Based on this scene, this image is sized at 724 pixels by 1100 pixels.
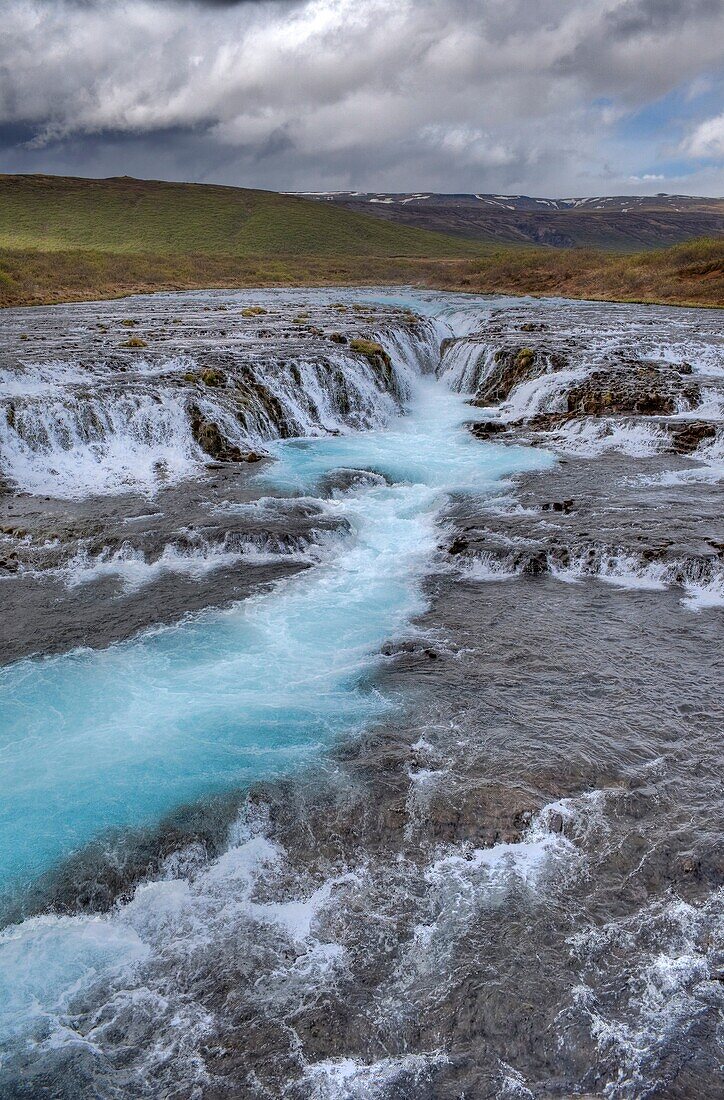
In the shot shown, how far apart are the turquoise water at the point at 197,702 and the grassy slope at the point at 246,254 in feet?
166

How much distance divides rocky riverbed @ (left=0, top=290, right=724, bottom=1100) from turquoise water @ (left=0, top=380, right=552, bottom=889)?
0.27 feet

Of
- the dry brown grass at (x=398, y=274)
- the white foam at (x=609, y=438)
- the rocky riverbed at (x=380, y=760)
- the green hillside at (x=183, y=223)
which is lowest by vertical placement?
the rocky riverbed at (x=380, y=760)

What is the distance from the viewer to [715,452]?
23984mm

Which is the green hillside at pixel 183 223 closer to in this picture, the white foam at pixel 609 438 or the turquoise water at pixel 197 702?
the white foam at pixel 609 438

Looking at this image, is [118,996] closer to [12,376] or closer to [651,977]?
[651,977]

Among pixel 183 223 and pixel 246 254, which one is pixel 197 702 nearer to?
pixel 246 254

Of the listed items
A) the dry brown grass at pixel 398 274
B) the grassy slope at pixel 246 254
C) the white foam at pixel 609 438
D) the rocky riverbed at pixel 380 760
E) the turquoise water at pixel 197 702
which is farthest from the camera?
the grassy slope at pixel 246 254

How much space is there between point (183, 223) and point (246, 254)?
29.5m

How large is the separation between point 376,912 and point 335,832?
4.44ft

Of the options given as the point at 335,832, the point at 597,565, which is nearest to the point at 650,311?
the point at 597,565

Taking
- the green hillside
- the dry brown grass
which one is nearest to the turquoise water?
the dry brown grass

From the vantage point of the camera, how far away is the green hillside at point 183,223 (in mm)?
121062

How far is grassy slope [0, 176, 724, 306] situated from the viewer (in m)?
66.4

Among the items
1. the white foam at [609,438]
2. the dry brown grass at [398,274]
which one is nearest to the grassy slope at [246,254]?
the dry brown grass at [398,274]
